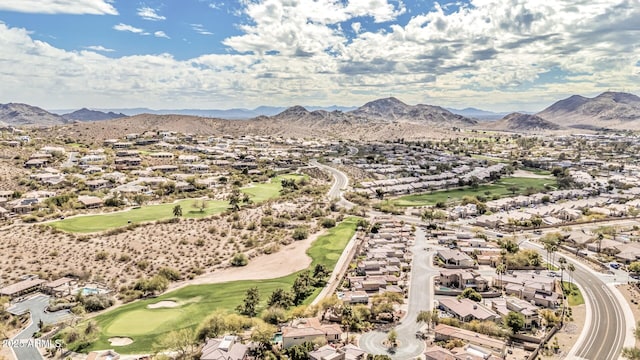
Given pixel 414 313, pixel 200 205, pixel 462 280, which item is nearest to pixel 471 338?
pixel 414 313

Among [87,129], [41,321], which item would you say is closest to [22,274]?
[41,321]

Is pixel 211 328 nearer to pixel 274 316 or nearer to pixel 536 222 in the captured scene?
A: pixel 274 316

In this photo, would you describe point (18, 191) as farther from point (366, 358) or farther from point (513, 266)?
point (513, 266)

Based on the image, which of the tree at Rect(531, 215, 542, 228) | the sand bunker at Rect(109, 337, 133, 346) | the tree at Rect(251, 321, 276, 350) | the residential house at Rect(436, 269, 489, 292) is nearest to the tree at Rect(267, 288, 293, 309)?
the tree at Rect(251, 321, 276, 350)

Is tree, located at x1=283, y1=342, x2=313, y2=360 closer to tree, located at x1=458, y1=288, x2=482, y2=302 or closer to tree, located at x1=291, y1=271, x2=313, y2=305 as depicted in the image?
tree, located at x1=291, y1=271, x2=313, y2=305

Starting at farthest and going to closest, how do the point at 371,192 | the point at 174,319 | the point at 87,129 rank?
1. the point at 87,129
2. the point at 371,192
3. the point at 174,319

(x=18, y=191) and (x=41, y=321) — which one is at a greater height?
(x=18, y=191)
